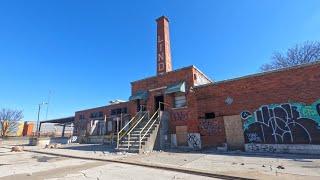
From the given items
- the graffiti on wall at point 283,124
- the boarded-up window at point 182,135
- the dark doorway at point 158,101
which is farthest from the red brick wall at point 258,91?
the dark doorway at point 158,101

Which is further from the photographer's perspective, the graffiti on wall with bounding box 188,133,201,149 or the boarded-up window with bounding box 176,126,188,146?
the boarded-up window with bounding box 176,126,188,146

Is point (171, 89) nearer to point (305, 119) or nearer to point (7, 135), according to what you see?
point (305, 119)

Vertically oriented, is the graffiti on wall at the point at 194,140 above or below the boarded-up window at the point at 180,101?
below

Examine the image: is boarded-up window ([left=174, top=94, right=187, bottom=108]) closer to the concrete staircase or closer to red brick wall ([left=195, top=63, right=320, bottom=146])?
red brick wall ([left=195, top=63, right=320, bottom=146])

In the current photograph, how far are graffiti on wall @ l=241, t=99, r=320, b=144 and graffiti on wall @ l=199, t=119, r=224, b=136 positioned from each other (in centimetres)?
186

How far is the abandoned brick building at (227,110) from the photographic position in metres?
12.2

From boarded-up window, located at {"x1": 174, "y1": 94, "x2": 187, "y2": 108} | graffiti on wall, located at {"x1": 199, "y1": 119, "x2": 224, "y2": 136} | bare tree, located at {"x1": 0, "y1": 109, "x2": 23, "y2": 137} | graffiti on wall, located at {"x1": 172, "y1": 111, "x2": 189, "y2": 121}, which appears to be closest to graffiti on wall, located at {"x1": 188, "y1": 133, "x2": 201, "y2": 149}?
graffiti on wall, located at {"x1": 199, "y1": 119, "x2": 224, "y2": 136}

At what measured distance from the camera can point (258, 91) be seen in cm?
1388

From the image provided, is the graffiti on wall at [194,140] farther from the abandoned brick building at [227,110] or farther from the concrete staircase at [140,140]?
the concrete staircase at [140,140]

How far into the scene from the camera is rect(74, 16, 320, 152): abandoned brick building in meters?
12.2

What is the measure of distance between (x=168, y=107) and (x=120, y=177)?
1098 cm

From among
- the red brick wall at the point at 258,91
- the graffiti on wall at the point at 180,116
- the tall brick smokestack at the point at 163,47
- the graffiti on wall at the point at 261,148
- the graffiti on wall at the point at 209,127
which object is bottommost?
the graffiti on wall at the point at 261,148

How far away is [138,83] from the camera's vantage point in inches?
818

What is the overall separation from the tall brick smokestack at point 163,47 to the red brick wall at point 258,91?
18.6 feet
